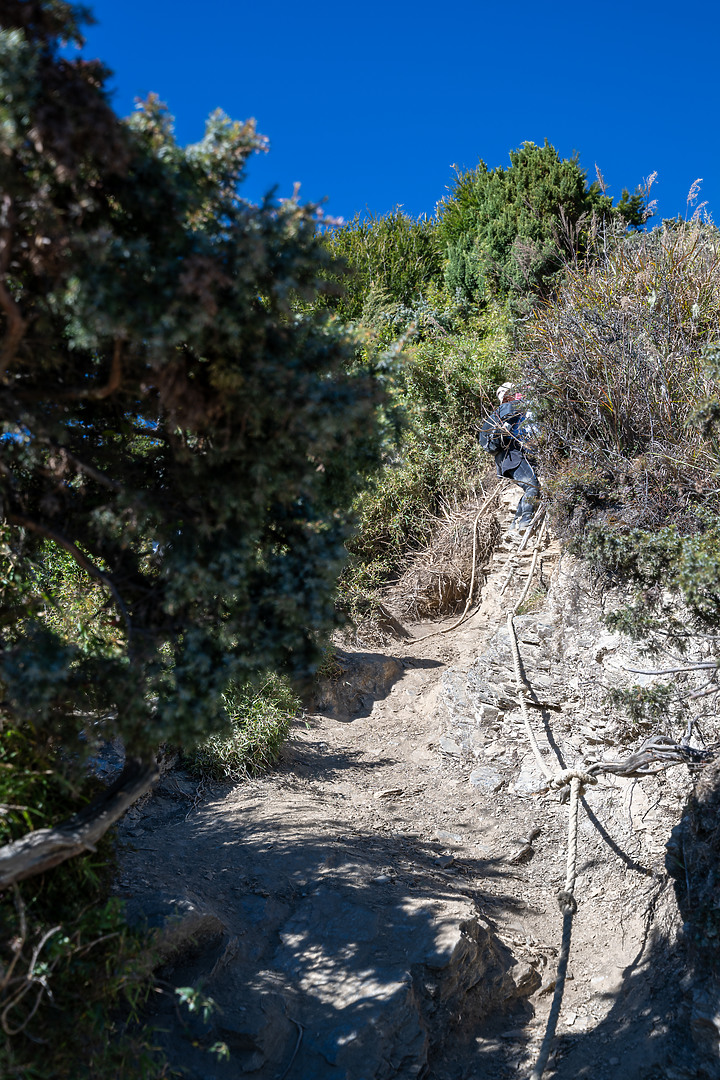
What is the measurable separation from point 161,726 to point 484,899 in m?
3.95

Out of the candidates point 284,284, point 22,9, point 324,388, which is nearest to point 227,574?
point 324,388

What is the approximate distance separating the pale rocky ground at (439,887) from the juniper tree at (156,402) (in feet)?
6.46

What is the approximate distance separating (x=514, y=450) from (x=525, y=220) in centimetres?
492

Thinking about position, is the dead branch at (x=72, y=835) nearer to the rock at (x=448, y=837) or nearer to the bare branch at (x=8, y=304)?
the bare branch at (x=8, y=304)

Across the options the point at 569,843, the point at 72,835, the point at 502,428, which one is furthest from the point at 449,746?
the point at 72,835

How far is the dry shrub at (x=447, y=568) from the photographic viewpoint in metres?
9.66

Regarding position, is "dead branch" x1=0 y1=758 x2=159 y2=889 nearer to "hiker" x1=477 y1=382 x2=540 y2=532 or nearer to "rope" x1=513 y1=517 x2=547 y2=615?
"rope" x1=513 y1=517 x2=547 y2=615

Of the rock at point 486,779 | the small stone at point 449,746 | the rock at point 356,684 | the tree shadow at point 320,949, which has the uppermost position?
the rock at point 356,684

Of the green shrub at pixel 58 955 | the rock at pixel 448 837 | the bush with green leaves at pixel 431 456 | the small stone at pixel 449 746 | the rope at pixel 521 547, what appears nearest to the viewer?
the green shrub at pixel 58 955

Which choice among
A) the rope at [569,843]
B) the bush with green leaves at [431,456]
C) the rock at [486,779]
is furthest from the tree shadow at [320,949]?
the bush with green leaves at [431,456]

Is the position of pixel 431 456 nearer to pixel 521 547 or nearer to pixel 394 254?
pixel 521 547

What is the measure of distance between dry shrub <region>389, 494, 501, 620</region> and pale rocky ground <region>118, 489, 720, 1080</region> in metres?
1.21

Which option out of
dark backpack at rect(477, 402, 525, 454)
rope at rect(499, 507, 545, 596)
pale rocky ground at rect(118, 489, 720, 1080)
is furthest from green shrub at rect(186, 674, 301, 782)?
dark backpack at rect(477, 402, 525, 454)

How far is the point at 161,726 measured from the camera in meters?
3.03
